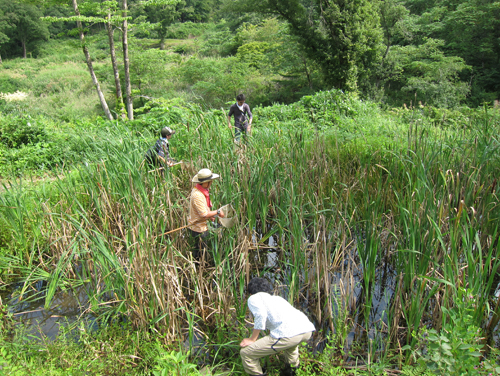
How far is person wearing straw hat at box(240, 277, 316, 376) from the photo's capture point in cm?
240

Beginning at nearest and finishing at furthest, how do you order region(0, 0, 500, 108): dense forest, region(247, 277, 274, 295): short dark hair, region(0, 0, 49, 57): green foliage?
region(247, 277, 274, 295): short dark hair → region(0, 0, 500, 108): dense forest → region(0, 0, 49, 57): green foliage

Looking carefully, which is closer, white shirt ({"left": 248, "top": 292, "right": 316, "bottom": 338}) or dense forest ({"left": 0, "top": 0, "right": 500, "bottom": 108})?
white shirt ({"left": 248, "top": 292, "right": 316, "bottom": 338})

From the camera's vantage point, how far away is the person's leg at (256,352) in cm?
243

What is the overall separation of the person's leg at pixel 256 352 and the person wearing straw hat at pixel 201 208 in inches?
48.2

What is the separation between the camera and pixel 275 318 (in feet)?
7.91

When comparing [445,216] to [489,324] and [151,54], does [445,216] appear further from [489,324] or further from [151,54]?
[151,54]

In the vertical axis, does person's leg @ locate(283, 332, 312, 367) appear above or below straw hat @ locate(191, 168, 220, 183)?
below

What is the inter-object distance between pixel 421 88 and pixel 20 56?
34.7 metres

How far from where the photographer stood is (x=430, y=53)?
1539 centimetres

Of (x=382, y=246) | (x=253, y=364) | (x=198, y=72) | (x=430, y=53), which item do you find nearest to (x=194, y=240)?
(x=253, y=364)

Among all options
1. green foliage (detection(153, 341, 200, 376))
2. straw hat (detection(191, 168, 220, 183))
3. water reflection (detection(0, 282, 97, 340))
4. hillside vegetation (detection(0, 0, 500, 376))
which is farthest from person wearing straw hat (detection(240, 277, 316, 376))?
water reflection (detection(0, 282, 97, 340))

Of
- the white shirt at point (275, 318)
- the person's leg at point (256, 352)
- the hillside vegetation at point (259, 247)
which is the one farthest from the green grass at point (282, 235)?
the white shirt at point (275, 318)

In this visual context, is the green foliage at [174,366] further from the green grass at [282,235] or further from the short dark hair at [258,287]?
the short dark hair at [258,287]

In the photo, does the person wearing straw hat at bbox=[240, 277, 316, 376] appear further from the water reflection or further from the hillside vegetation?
the water reflection
